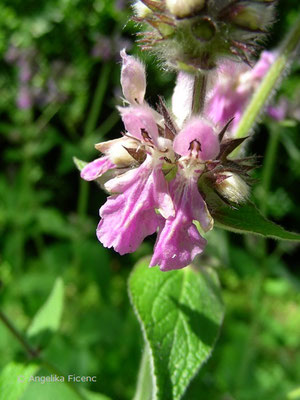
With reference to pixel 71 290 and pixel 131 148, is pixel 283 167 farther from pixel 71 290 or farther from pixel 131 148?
pixel 131 148

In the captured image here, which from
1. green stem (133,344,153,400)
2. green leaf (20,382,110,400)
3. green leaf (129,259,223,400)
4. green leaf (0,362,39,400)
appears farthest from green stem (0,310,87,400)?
green leaf (129,259,223,400)

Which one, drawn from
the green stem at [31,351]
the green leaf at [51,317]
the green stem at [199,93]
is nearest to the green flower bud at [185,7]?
the green stem at [199,93]

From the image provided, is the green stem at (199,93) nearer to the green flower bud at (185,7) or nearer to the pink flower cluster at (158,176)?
the pink flower cluster at (158,176)

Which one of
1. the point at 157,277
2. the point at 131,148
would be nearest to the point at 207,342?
the point at 157,277

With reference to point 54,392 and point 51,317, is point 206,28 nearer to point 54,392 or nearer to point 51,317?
point 51,317

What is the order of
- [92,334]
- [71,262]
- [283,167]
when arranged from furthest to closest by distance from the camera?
[283,167], [71,262], [92,334]
